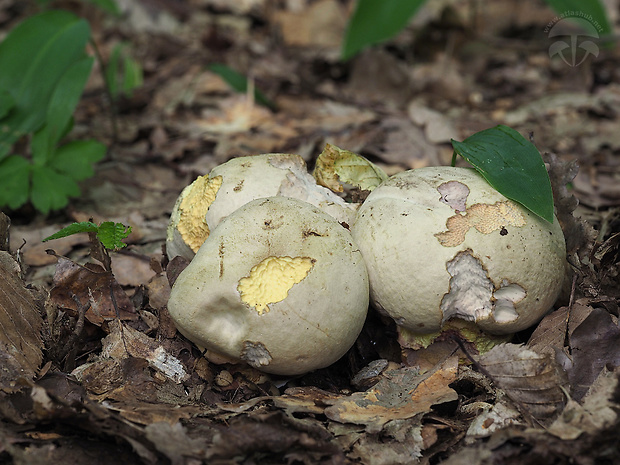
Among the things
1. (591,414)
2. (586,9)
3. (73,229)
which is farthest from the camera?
(586,9)

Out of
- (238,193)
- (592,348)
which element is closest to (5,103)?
(238,193)

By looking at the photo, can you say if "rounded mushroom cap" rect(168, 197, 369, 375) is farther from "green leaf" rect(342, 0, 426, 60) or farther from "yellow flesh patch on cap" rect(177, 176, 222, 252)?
"green leaf" rect(342, 0, 426, 60)

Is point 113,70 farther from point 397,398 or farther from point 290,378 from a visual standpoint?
point 397,398

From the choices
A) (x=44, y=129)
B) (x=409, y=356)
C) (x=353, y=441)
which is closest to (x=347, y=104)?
(x=44, y=129)

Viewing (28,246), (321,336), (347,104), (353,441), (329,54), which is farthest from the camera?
(329,54)

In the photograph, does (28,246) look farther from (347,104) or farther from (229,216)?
(347,104)

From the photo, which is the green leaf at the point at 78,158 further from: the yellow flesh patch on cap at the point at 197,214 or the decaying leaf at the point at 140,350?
the decaying leaf at the point at 140,350
